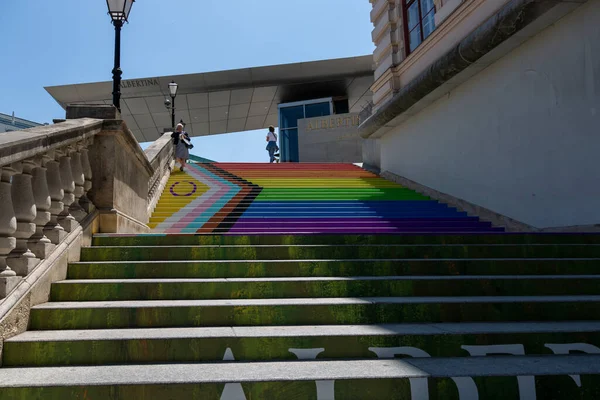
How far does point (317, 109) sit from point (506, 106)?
19.0 m

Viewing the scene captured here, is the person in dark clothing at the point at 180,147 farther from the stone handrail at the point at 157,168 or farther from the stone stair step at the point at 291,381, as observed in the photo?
the stone stair step at the point at 291,381

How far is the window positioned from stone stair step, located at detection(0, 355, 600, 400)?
9233mm

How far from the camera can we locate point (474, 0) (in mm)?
8172

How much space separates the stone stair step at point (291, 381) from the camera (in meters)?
2.49

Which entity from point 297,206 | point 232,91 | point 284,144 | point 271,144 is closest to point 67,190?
point 297,206

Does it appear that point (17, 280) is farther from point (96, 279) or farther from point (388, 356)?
point (388, 356)

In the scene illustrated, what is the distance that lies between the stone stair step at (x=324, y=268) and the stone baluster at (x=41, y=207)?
50 cm

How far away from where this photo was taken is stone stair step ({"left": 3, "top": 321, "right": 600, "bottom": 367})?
2922 mm

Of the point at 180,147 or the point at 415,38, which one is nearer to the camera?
the point at 415,38

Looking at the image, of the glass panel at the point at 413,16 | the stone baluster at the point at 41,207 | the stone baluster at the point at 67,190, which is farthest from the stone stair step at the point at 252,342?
the glass panel at the point at 413,16

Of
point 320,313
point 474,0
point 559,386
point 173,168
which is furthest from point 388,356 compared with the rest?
point 173,168

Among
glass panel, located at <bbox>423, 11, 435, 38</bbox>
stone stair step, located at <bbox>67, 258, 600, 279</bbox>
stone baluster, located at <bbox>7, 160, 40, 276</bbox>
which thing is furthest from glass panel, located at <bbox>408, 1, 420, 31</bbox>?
stone baluster, located at <bbox>7, 160, 40, 276</bbox>

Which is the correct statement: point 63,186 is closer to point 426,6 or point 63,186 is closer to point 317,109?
point 426,6

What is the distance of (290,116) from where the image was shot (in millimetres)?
26719
